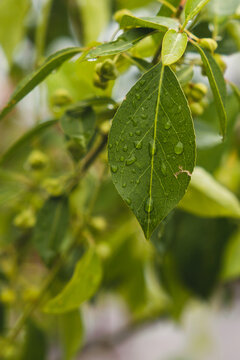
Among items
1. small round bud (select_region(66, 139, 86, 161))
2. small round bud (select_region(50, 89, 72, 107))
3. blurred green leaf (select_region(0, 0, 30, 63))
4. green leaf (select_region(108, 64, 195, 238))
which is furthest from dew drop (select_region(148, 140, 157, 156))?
blurred green leaf (select_region(0, 0, 30, 63))

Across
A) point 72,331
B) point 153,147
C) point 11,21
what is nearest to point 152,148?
point 153,147

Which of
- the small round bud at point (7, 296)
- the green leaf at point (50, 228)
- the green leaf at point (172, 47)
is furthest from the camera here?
the small round bud at point (7, 296)

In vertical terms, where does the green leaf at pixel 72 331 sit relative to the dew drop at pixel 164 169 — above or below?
below

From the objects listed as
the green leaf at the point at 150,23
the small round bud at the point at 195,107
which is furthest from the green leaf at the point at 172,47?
the small round bud at the point at 195,107

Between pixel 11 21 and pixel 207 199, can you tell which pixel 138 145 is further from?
pixel 11 21

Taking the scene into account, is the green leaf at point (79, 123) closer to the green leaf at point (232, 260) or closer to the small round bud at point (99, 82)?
the small round bud at point (99, 82)

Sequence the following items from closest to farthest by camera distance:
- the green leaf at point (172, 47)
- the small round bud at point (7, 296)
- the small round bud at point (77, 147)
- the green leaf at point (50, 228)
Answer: the green leaf at point (172, 47) → the small round bud at point (77, 147) → the green leaf at point (50, 228) → the small round bud at point (7, 296)

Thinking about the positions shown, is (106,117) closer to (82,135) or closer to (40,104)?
(82,135)
